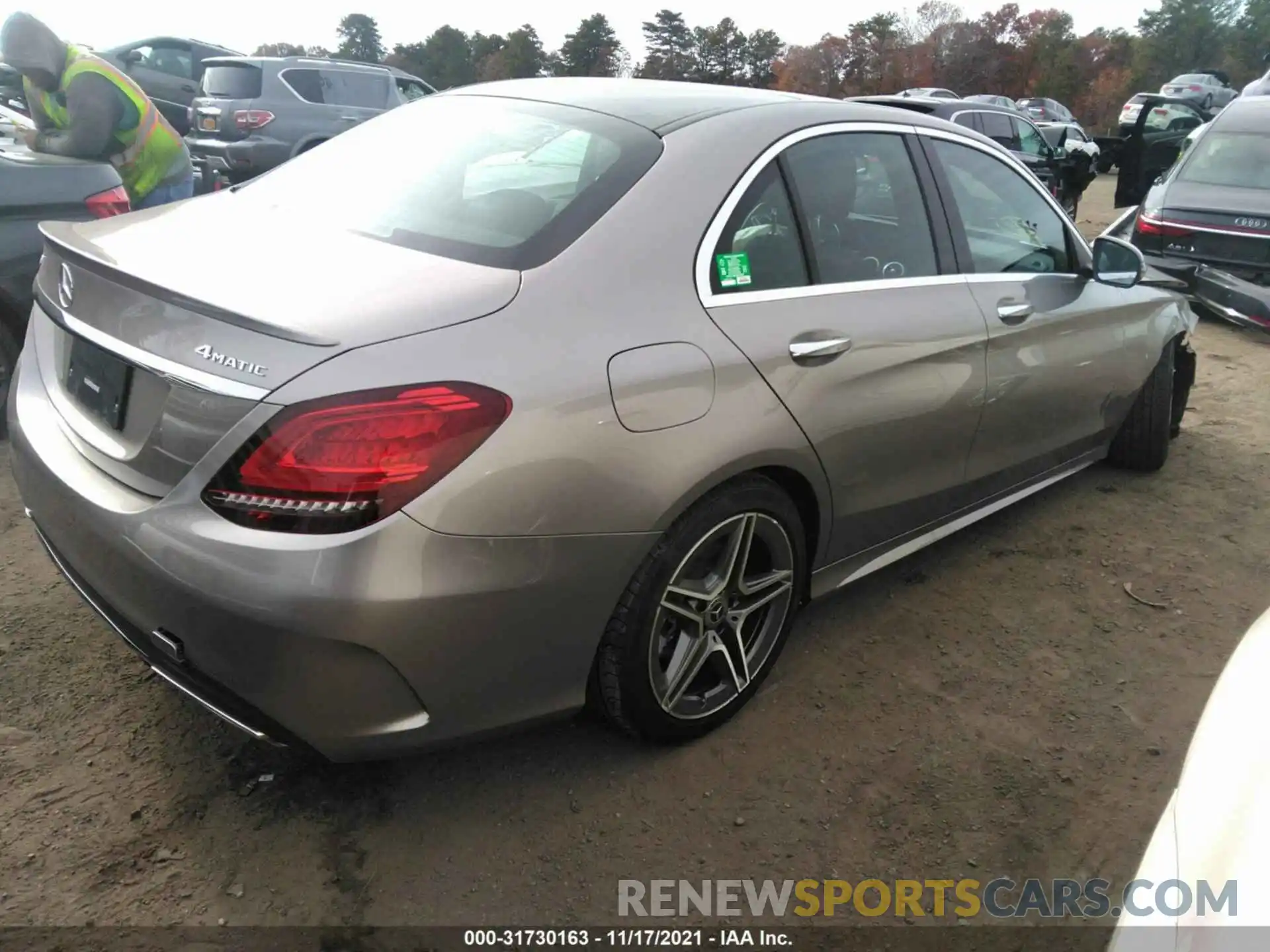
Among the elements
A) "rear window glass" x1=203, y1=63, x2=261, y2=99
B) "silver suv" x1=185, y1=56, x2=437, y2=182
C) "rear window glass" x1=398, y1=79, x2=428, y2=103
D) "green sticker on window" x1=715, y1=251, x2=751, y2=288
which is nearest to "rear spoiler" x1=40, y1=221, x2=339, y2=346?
"green sticker on window" x1=715, y1=251, x2=751, y2=288

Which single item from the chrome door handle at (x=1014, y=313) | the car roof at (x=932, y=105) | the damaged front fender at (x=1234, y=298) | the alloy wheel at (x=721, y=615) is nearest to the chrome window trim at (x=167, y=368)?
the alloy wheel at (x=721, y=615)

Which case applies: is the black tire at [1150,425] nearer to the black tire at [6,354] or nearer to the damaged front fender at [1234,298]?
the damaged front fender at [1234,298]

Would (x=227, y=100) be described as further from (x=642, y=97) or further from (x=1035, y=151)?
(x=1035, y=151)

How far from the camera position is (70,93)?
4.60 meters

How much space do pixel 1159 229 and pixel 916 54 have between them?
197ft

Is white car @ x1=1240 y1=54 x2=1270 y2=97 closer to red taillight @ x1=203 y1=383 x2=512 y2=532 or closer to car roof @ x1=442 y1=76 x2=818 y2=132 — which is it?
car roof @ x1=442 y1=76 x2=818 y2=132

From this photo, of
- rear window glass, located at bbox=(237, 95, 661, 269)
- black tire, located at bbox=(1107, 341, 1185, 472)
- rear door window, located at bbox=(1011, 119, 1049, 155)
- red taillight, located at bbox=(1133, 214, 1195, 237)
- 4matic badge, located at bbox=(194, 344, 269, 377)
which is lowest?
black tire, located at bbox=(1107, 341, 1185, 472)

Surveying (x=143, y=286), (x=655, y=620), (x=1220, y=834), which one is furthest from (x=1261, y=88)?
(x=143, y=286)

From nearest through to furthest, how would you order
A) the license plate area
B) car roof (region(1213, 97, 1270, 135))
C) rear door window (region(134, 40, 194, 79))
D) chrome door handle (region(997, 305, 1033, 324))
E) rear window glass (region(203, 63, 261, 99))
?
the license plate area, chrome door handle (region(997, 305, 1033, 324)), car roof (region(1213, 97, 1270, 135)), rear window glass (region(203, 63, 261, 99)), rear door window (region(134, 40, 194, 79))

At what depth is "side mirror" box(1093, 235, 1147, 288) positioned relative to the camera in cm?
362

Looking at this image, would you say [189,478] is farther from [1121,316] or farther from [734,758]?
[1121,316]

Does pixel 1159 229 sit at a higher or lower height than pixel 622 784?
higher

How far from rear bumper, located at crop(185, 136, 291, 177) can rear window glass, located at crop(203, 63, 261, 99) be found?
20.5 inches

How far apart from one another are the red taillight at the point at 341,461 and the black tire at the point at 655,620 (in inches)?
24.2
